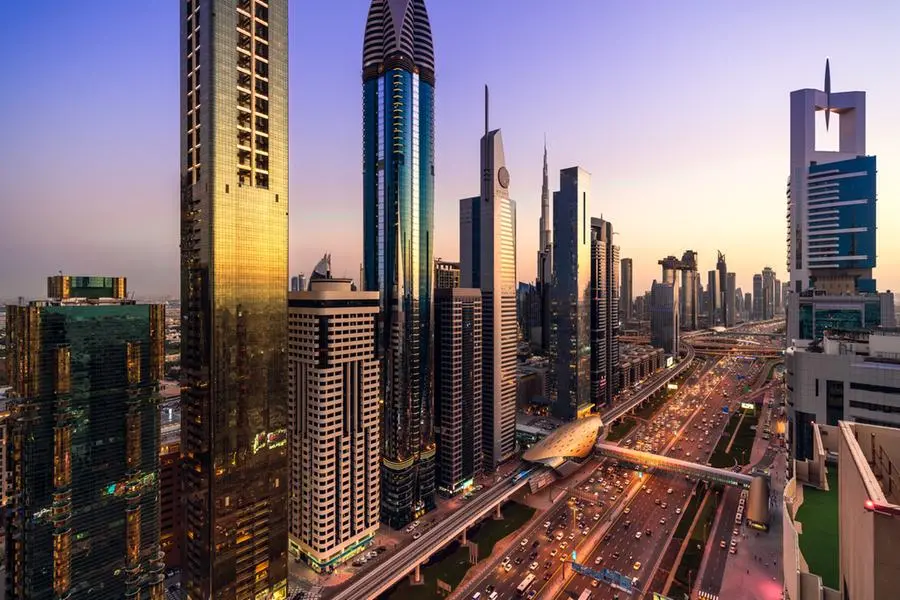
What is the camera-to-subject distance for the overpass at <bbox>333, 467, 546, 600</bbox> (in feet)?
234

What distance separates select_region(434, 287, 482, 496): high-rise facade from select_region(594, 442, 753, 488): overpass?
1677 inches

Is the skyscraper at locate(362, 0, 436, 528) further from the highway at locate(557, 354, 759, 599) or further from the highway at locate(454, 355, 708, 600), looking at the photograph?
the highway at locate(557, 354, 759, 599)

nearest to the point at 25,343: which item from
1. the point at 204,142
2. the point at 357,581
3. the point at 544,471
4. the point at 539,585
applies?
the point at 204,142

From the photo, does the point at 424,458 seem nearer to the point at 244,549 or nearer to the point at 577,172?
the point at 244,549

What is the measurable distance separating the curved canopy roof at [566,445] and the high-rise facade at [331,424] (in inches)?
2039

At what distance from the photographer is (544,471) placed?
4673 inches

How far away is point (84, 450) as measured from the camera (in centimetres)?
6000

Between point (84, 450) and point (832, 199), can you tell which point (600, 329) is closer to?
point (832, 199)

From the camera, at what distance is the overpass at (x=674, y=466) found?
10944cm

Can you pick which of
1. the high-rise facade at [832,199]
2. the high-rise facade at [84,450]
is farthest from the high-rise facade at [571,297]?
the high-rise facade at [84,450]

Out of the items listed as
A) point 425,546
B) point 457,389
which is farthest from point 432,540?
point 457,389

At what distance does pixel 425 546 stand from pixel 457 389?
40.3 meters

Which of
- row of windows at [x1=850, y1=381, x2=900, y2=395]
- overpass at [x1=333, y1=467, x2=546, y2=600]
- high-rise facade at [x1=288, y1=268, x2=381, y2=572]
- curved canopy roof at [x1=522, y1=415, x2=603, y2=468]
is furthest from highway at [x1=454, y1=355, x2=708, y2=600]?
row of windows at [x1=850, y1=381, x2=900, y2=395]

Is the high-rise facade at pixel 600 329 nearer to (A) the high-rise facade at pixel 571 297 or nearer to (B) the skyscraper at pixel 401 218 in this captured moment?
(A) the high-rise facade at pixel 571 297
